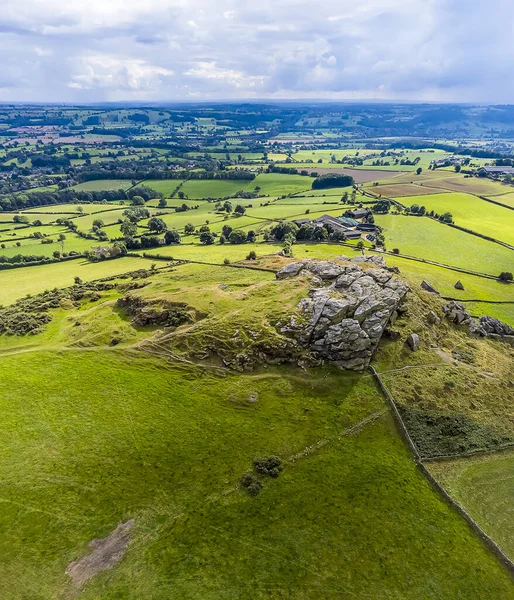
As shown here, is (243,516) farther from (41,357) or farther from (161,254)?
(161,254)

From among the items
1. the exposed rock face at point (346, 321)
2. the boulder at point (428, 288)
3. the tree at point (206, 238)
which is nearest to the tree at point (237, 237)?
the tree at point (206, 238)

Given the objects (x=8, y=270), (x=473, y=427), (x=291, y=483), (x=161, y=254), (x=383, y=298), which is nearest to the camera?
(x=291, y=483)

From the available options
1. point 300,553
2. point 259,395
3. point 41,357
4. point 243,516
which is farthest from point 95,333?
point 300,553

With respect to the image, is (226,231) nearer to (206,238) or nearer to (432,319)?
(206,238)

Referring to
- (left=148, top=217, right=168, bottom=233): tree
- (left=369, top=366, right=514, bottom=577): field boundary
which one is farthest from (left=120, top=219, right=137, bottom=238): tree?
(left=369, top=366, right=514, bottom=577): field boundary

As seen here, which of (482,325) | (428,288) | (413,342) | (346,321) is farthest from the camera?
(428,288)

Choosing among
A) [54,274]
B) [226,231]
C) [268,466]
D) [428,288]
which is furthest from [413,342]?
[54,274]

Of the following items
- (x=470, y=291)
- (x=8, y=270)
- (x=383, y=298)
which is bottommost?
(x=8, y=270)
